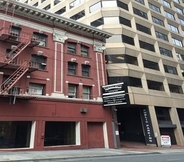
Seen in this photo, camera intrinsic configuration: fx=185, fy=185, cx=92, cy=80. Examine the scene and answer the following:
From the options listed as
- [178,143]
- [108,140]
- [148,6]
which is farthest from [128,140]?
[148,6]

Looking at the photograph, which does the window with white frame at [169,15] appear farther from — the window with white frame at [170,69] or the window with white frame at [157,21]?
the window with white frame at [170,69]

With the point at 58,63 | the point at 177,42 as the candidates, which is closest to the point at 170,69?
the point at 177,42

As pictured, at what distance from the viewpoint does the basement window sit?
1892cm

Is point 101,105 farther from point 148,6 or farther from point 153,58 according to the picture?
point 148,6

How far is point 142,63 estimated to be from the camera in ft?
104

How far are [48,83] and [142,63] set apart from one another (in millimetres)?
17990

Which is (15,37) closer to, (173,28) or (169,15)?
(173,28)

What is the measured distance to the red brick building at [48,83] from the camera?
1744cm

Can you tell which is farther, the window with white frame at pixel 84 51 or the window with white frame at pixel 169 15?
the window with white frame at pixel 169 15

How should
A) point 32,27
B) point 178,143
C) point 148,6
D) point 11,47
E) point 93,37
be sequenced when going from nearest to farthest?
point 11,47 → point 32,27 → point 93,37 → point 178,143 → point 148,6

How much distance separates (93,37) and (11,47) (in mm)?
11254

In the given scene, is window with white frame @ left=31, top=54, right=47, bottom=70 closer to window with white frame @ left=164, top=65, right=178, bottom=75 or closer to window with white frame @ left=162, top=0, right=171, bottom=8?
window with white frame @ left=164, top=65, right=178, bottom=75

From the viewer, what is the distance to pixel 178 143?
30.6 m

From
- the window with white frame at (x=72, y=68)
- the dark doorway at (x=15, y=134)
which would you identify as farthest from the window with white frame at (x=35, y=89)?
the window with white frame at (x=72, y=68)
